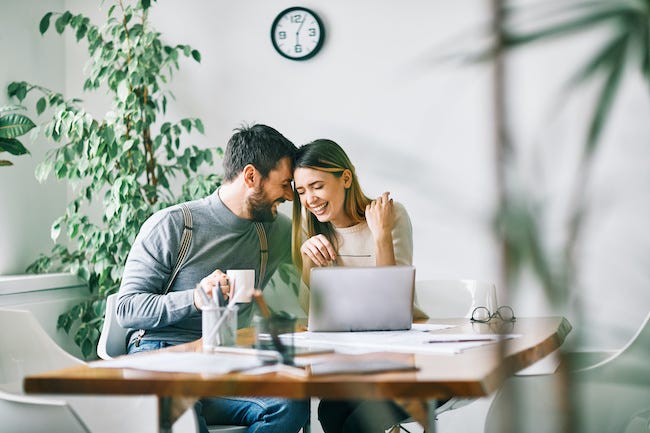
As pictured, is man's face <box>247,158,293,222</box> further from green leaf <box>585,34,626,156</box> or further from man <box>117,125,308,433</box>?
green leaf <box>585,34,626,156</box>

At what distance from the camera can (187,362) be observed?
48.8 inches

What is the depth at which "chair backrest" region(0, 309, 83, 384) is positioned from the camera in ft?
6.07

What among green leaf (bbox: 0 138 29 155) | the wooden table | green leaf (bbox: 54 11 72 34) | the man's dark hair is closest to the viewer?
the wooden table

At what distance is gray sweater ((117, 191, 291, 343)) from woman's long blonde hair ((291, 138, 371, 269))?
5.1 inches

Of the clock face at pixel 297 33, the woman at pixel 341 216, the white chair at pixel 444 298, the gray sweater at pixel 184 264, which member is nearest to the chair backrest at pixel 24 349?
the gray sweater at pixel 184 264

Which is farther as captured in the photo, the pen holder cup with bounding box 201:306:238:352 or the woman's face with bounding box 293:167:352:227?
the woman's face with bounding box 293:167:352:227

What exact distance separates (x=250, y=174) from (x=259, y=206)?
10cm

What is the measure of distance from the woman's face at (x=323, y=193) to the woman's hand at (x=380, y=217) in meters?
0.11

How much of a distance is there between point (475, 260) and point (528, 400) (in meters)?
0.07

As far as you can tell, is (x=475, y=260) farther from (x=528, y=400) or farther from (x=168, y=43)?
(x=168, y=43)

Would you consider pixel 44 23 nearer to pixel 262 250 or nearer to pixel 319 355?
pixel 262 250

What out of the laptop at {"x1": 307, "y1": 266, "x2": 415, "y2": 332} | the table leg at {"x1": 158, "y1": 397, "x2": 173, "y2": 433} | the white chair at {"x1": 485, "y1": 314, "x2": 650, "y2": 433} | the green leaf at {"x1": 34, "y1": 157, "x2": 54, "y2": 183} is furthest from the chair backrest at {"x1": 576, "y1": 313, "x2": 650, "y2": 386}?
the green leaf at {"x1": 34, "y1": 157, "x2": 54, "y2": 183}

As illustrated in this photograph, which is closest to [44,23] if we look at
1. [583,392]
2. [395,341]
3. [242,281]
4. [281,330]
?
[242,281]

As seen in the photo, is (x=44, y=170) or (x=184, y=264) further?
(x=44, y=170)
